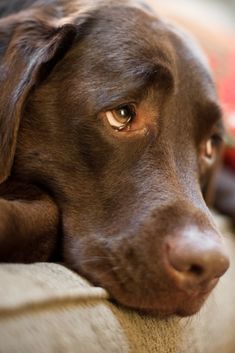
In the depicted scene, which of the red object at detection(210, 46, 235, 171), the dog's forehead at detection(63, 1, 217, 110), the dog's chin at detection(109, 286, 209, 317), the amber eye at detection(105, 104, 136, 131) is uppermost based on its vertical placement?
the dog's forehead at detection(63, 1, 217, 110)

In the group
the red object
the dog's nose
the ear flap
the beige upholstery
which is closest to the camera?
the beige upholstery

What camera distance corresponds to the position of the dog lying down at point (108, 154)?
1180 mm

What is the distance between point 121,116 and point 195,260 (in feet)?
1.48

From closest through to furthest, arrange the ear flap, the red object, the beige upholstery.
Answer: the beige upholstery < the ear flap < the red object

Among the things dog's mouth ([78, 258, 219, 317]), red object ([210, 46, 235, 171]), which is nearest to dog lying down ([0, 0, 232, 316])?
dog's mouth ([78, 258, 219, 317])

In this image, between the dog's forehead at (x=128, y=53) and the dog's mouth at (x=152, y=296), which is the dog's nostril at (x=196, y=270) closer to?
the dog's mouth at (x=152, y=296)

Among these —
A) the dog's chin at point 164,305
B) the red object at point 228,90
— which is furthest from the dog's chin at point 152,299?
the red object at point 228,90

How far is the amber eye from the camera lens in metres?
1.40

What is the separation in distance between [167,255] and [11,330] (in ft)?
1.28

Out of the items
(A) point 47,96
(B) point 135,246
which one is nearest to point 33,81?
(A) point 47,96

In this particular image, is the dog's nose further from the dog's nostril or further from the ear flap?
the ear flap

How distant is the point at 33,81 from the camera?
1.37 meters

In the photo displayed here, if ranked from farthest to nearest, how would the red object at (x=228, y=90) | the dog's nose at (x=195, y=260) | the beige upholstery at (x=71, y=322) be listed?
the red object at (x=228, y=90) → the dog's nose at (x=195, y=260) → the beige upholstery at (x=71, y=322)

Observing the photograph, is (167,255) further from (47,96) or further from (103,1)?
(103,1)
